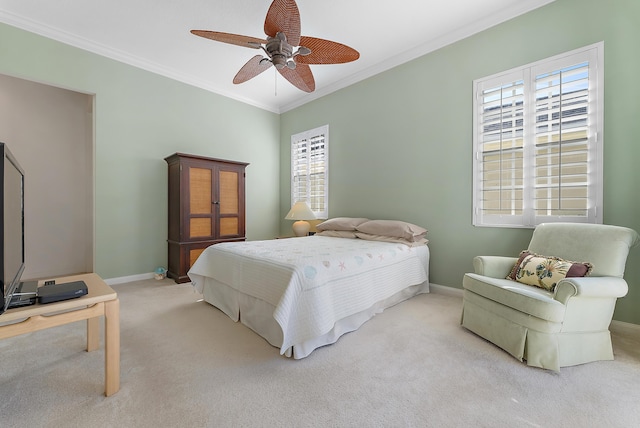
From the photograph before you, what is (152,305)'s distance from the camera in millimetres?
2742

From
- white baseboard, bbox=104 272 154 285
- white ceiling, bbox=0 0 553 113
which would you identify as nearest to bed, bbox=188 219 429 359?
white baseboard, bbox=104 272 154 285

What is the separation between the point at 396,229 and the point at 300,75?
76.9 inches

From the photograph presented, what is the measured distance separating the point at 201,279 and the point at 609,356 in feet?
11.0

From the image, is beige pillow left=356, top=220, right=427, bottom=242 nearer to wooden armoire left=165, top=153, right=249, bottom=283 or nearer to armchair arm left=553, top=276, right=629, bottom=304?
armchair arm left=553, top=276, right=629, bottom=304

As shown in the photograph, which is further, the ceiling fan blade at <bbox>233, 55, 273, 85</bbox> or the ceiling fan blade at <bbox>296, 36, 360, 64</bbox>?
the ceiling fan blade at <bbox>233, 55, 273, 85</bbox>

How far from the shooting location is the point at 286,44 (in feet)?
6.89

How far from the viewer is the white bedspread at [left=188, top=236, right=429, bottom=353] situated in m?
1.77

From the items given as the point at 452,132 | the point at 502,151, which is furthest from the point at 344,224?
the point at 502,151

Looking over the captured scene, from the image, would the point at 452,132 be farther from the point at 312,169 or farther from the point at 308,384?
the point at 308,384

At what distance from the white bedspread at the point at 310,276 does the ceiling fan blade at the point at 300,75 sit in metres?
1.70

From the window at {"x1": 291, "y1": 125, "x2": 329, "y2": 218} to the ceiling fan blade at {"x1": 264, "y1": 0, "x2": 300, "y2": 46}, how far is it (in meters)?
2.48

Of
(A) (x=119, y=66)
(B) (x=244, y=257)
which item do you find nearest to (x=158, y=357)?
(B) (x=244, y=257)

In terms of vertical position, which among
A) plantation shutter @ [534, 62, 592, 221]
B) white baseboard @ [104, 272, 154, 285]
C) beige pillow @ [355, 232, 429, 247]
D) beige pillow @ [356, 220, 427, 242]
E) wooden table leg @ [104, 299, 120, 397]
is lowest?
white baseboard @ [104, 272, 154, 285]

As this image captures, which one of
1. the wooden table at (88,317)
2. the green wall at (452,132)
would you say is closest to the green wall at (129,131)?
the green wall at (452,132)
